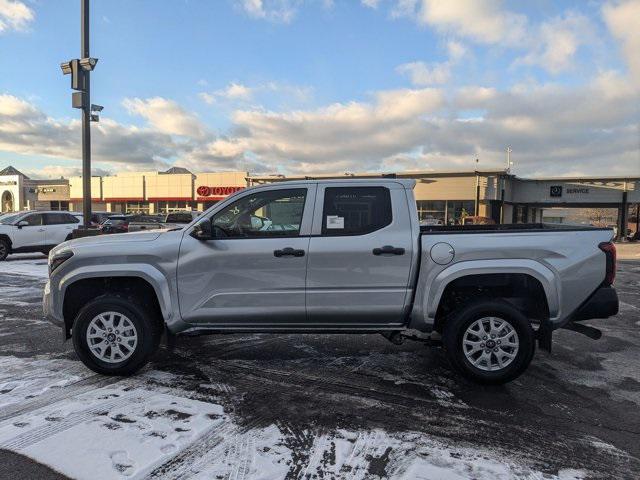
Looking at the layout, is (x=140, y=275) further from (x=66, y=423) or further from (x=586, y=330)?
(x=586, y=330)

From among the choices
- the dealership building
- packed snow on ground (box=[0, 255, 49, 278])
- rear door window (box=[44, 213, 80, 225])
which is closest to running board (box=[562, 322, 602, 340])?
packed snow on ground (box=[0, 255, 49, 278])

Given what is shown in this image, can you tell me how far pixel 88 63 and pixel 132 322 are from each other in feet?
34.8

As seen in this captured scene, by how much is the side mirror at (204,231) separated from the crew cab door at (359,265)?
3.21ft

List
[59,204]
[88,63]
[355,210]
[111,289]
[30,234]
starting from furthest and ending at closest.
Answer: [59,204] < [30,234] < [88,63] < [111,289] < [355,210]

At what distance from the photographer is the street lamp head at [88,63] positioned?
1245cm

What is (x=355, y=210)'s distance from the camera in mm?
4621

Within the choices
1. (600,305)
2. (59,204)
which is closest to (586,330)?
(600,305)

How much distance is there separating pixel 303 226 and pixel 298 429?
188 centimetres

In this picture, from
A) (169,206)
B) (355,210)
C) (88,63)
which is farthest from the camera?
(169,206)

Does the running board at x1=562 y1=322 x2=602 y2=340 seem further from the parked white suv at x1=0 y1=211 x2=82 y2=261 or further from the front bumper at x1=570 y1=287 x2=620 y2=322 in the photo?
the parked white suv at x1=0 y1=211 x2=82 y2=261

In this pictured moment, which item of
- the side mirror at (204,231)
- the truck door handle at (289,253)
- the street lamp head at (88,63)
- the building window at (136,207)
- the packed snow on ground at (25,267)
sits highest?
the street lamp head at (88,63)

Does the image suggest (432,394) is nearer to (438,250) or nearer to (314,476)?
(438,250)

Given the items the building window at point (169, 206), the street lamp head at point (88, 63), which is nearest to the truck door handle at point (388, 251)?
the street lamp head at point (88, 63)

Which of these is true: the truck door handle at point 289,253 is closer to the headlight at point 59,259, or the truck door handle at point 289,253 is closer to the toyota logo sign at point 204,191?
the headlight at point 59,259
